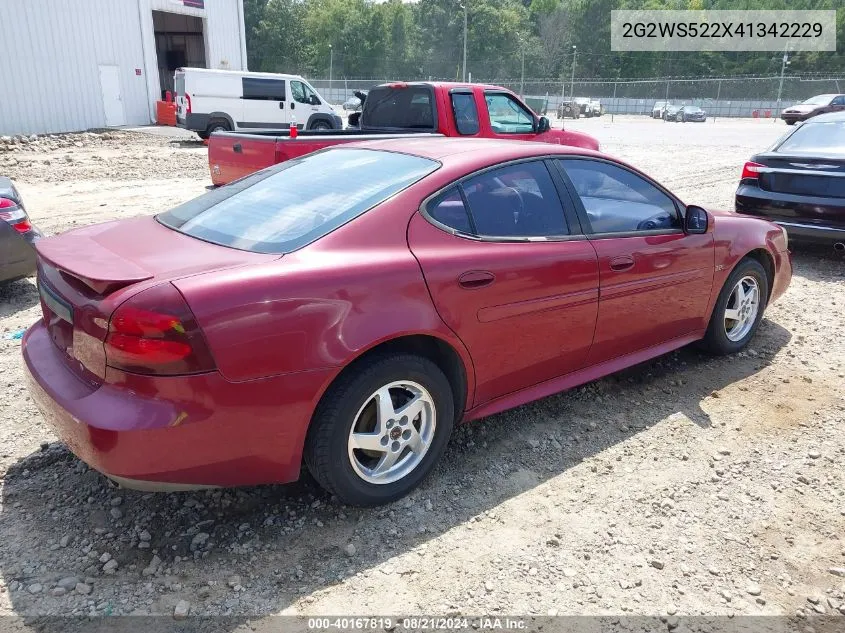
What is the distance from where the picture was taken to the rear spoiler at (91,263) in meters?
2.43

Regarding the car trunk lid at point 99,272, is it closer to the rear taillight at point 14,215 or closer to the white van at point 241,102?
the rear taillight at point 14,215

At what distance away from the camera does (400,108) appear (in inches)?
361

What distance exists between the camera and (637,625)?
2.40 metres

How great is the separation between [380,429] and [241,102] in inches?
756

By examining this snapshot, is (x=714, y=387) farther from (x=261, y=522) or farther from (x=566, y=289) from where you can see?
(x=261, y=522)

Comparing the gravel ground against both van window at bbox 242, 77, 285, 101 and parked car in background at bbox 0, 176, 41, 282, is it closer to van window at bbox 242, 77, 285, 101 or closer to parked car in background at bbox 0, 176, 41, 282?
parked car in background at bbox 0, 176, 41, 282

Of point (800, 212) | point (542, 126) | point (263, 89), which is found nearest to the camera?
point (800, 212)

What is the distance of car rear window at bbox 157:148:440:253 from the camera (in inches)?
112

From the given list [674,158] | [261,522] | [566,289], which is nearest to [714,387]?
[566,289]

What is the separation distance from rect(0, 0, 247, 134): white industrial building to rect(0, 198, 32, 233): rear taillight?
19.3 metres

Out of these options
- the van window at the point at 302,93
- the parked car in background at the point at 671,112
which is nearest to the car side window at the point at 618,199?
the van window at the point at 302,93

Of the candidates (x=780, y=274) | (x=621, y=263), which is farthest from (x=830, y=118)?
(x=621, y=263)

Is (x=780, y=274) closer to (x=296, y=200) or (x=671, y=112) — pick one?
(x=296, y=200)

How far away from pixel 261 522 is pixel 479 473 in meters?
1.06
